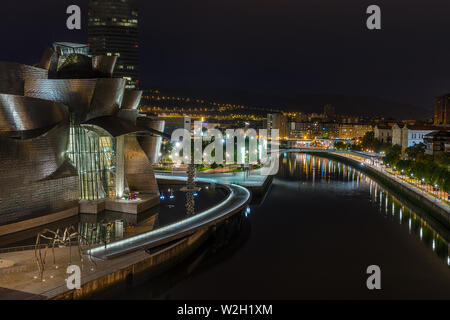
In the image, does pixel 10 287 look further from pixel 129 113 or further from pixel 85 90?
pixel 129 113

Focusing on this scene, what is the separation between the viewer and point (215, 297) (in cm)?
1330

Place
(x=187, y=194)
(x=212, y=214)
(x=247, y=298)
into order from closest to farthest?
1. (x=247, y=298)
2. (x=212, y=214)
3. (x=187, y=194)

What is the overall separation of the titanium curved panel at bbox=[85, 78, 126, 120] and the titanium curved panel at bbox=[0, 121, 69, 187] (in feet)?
6.33

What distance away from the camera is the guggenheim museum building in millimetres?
17156

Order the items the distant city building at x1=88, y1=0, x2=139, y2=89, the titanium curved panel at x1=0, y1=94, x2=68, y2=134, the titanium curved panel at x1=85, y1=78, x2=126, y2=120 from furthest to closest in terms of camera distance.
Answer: the distant city building at x1=88, y1=0, x2=139, y2=89, the titanium curved panel at x1=85, y1=78, x2=126, y2=120, the titanium curved panel at x1=0, y1=94, x2=68, y2=134

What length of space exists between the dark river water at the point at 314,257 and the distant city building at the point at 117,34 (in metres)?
75.3

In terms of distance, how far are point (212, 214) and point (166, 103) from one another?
111m

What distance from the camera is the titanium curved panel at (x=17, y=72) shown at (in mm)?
19516

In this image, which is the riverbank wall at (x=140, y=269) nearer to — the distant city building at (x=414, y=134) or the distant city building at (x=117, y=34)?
the distant city building at (x=414, y=134)

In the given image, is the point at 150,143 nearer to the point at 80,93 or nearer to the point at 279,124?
the point at 80,93

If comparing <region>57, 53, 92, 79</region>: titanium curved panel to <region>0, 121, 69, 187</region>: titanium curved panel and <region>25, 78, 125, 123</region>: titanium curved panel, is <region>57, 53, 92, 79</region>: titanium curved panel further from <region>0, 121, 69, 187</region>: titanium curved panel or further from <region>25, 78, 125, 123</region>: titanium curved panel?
<region>0, 121, 69, 187</region>: titanium curved panel

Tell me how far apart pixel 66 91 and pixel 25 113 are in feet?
10.3

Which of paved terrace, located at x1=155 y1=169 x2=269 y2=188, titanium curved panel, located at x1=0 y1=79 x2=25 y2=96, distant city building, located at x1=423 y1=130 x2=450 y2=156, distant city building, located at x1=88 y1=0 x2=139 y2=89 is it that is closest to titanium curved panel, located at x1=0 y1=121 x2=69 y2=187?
titanium curved panel, located at x1=0 y1=79 x2=25 y2=96
